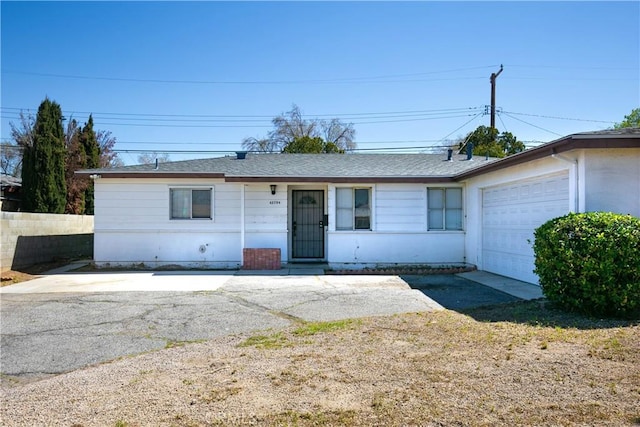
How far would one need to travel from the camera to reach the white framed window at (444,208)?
42.6 ft

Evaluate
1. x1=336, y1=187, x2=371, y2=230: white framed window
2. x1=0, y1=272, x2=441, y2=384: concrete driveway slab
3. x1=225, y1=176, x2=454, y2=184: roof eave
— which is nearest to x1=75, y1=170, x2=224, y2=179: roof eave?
x1=225, y1=176, x2=454, y2=184: roof eave

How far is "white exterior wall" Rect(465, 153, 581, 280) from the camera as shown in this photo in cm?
761

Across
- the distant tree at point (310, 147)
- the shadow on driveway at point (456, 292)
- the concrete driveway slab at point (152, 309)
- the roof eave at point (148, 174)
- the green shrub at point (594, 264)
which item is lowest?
the concrete driveway slab at point (152, 309)

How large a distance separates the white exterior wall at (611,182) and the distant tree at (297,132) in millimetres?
27201

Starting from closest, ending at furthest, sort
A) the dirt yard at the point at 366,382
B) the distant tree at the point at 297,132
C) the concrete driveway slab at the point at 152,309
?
the dirt yard at the point at 366,382 → the concrete driveway slab at the point at 152,309 → the distant tree at the point at 297,132

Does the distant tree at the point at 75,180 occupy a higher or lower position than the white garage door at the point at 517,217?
higher

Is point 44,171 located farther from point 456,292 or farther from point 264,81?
point 456,292

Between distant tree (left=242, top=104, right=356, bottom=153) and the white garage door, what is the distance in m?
23.5

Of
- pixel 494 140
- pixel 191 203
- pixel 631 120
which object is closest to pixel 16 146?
pixel 191 203

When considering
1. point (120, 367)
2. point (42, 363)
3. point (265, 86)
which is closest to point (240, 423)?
point (120, 367)

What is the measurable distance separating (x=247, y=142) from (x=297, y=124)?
4.25 metres

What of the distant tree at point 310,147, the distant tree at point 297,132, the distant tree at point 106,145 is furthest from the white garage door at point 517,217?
the distant tree at point 106,145

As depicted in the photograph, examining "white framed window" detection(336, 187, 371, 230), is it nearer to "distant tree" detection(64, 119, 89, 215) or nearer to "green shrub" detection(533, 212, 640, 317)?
"green shrub" detection(533, 212, 640, 317)

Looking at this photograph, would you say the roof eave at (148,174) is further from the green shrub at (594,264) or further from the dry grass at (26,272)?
the green shrub at (594,264)
